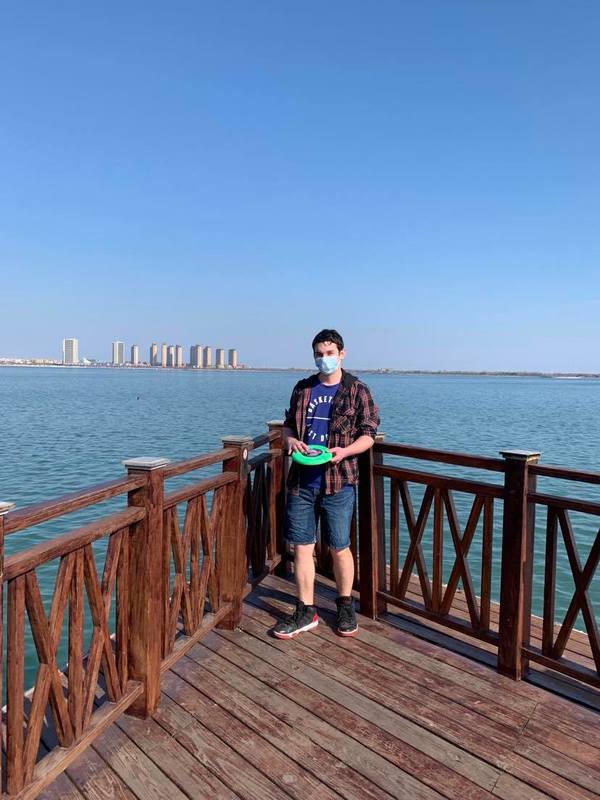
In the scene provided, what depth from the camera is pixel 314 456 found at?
358 cm

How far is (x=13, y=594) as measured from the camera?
1974mm

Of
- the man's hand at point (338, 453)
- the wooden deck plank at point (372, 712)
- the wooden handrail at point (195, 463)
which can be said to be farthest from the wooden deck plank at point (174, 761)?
the man's hand at point (338, 453)

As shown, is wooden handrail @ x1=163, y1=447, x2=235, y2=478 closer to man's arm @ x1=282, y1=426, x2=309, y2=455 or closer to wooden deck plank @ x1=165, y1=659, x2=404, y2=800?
man's arm @ x1=282, y1=426, x2=309, y2=455

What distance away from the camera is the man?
3.71 meters

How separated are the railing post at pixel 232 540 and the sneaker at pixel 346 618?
0.71 metres

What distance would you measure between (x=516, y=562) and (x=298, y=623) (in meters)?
1.51

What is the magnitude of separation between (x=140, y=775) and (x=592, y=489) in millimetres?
14820

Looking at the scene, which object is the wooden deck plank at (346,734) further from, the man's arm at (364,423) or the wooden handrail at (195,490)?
the man's arm at (364,423)

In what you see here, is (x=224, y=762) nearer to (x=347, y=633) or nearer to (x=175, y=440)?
(x=347, y=633)

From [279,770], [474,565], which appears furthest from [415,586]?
[474,565]

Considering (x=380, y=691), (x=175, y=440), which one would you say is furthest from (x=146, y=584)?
(x=175, y=440)

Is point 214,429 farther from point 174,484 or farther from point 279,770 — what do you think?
point 279,770

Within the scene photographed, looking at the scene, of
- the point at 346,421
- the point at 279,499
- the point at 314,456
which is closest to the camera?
the point at 314,456

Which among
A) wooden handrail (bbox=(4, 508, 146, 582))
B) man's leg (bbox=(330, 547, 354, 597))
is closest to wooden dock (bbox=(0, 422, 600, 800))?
wooden handrail (bbox=(4, 508, 146, 582))
